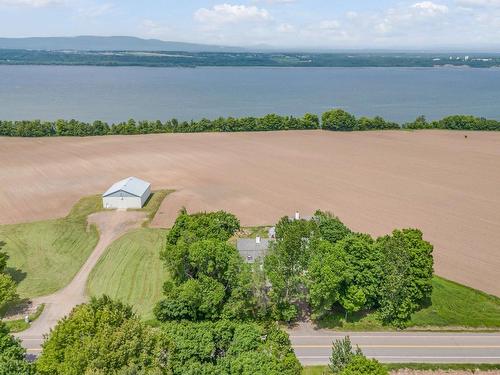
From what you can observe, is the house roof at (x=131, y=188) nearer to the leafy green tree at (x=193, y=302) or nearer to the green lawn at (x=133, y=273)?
the green lawn at (x=133, y=273)

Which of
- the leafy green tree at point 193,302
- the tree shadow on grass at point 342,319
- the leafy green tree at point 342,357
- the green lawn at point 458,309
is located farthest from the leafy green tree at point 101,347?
the green lawn at point 458,309

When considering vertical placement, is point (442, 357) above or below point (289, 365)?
below

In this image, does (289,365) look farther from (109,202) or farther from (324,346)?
(109,202)

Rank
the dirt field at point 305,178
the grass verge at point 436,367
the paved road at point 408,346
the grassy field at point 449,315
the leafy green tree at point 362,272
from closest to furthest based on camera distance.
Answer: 1. the grass verge at point 436,367
2. the paved road at point 408,346
3. the leafy green tree at point 362,272
4. the grassy field at point 449,315
5. the dirt field at point 305,178

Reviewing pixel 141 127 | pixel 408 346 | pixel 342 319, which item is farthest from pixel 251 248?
pixel 141 127

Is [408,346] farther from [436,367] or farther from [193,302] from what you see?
[193,302]

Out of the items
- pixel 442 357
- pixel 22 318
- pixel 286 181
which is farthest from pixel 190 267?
pixel 286 181

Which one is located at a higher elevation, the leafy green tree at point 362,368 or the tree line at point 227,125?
the leafy green tree at point 362,368
